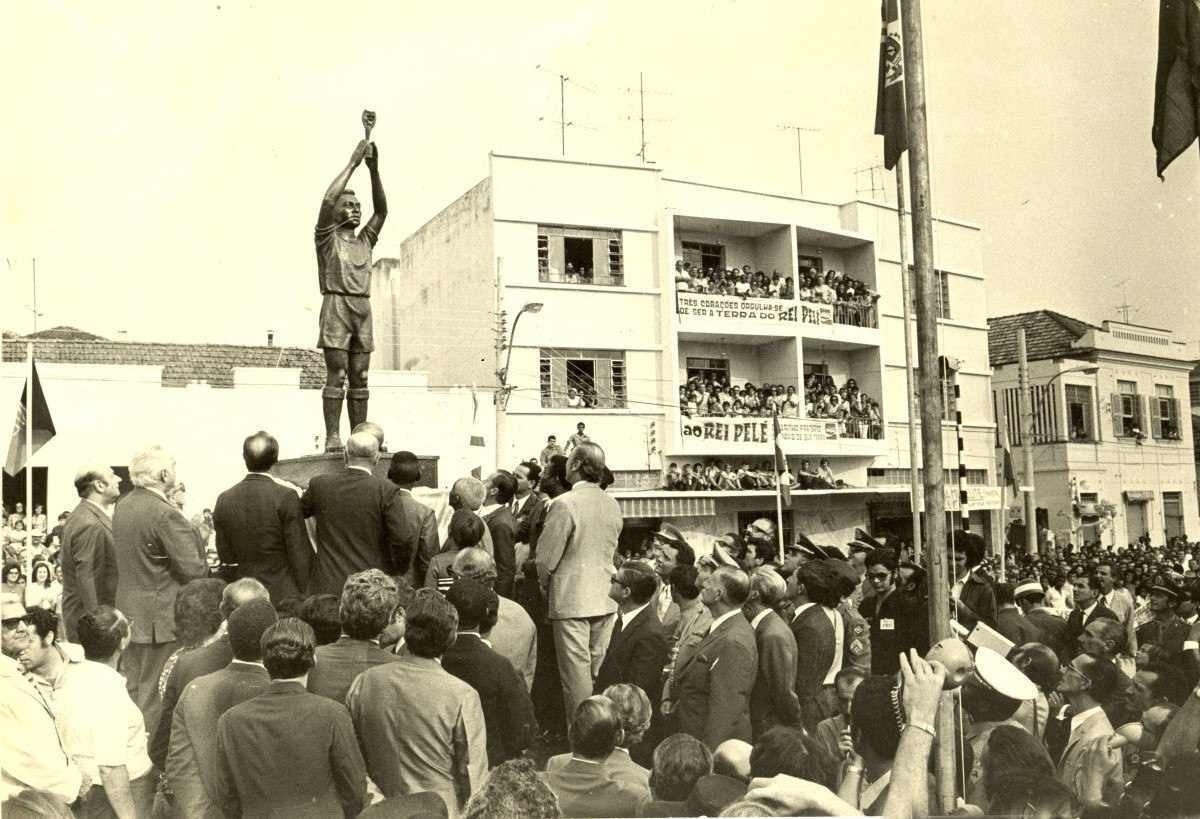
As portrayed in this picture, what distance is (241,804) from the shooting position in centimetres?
374

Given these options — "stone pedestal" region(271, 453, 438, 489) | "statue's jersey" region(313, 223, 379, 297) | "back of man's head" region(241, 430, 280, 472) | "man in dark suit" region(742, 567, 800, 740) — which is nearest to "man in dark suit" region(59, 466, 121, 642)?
"back of man's head" region(241, 430, 280, 472)

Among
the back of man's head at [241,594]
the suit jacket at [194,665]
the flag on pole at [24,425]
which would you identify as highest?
the flag on pole at [24,425]

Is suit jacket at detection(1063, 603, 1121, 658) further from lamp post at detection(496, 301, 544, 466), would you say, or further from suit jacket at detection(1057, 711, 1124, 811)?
lamp post at detection(496, 301, 544, 466)

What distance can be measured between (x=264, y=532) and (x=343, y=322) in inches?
94.4

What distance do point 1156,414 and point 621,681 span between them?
5656mm

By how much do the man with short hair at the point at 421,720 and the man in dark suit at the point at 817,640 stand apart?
2000 mm

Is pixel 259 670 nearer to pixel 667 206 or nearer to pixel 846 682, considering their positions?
pixel 846 682

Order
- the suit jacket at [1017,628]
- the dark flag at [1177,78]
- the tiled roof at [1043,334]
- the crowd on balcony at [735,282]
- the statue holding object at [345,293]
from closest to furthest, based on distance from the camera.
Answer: the dark flag at [1177,78] → the suit jacket at [1017,628] → the statue holding object at [345,293] → the tiled roof at [1043,334] → the crowd on balcony at [735,282]

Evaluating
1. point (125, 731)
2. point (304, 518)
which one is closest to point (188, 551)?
point (304, 518)

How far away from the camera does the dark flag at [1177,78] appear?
6.04 metres

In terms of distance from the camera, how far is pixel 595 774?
3947 millimetres

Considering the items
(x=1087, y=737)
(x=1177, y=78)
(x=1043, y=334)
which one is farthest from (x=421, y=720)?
(x=1043, y=334)

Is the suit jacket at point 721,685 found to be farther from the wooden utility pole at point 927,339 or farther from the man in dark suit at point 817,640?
the wooden utility pole at point 927,339

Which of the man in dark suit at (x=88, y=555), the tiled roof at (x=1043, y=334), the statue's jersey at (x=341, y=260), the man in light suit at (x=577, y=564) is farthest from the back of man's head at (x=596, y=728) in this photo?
the tiled roof at (x=1043, y=334)
